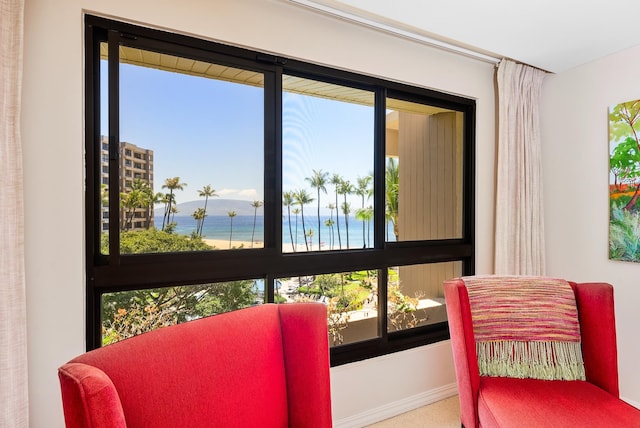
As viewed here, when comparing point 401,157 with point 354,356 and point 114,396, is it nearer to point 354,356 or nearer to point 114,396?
point 354,356

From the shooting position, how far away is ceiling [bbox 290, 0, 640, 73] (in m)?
1.94

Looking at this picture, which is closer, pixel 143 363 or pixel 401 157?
pixel 143 363

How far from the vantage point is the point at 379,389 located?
234 cm

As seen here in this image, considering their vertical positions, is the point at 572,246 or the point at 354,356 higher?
the point at 572,246

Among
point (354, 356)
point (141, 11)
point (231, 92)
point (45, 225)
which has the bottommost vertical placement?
point (354, 356)

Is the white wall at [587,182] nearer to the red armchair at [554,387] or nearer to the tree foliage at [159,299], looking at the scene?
the red armchair at [554,387]

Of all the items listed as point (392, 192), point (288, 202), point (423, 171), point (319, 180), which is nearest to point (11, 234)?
point (288, 202)

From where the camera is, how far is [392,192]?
8.41 feet

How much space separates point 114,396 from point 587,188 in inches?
123

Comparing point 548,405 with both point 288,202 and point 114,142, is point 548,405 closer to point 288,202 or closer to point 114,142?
point 288,202

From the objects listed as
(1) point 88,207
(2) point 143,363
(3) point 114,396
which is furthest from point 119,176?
(3) point 114,396

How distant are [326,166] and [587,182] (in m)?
1.98

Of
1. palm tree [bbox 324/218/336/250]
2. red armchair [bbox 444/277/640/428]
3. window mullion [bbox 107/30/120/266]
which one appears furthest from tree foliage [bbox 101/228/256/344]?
red armchair [bbox 444/277/640/428]

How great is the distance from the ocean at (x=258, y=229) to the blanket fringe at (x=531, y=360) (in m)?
0.95
